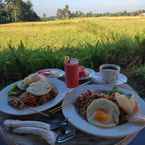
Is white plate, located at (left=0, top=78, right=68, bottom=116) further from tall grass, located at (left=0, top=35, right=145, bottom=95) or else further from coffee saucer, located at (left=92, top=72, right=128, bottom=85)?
tall grass, located at (left=0, top=35, right=145, bottom=95)

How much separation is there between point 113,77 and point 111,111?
0.28 metres

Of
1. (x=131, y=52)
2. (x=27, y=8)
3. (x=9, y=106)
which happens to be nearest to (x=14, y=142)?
(x=9, y=106)

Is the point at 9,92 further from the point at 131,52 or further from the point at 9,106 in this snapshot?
the point at 131,52

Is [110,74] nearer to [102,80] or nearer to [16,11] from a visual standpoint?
[102,80]

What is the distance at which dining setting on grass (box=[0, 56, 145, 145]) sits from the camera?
110 centimetres

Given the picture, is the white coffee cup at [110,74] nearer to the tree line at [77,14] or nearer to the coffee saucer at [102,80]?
the coffee saucer at [102,80]

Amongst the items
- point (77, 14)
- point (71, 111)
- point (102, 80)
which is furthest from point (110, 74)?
point (77, 14)

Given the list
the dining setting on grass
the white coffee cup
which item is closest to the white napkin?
the dining setting on grass

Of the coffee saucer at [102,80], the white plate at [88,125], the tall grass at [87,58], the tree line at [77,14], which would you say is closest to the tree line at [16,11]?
the tree line at [77,14]

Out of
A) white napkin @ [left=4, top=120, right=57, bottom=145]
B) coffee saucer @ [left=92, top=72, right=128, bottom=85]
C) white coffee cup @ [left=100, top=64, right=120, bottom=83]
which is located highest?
white coffee cup @ [left=100, top=64, right=120, bottom=83]

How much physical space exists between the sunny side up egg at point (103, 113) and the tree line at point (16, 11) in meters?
5.20

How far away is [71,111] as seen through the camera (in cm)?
120

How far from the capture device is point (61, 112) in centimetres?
125

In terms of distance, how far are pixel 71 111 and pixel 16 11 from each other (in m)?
6.73
